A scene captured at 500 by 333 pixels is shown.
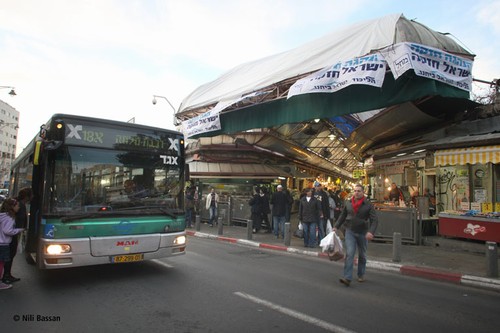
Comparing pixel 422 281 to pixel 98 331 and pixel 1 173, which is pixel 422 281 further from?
pixel 1 173

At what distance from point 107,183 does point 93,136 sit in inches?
35.5

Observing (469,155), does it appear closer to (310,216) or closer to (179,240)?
(310,216)

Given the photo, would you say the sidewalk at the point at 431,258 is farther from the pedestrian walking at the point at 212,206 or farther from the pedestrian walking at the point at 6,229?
the pedestrian walking at the point at 6,229

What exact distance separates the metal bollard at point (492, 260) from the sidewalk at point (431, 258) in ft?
0.45

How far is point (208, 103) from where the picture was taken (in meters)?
16.1

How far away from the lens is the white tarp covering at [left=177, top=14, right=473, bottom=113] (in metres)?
9.59

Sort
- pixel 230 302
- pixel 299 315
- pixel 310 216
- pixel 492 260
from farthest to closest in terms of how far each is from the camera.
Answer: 1. pixel 310 216
2. pixel 492 260
3. pixel 230 302
4. pixel 299 315

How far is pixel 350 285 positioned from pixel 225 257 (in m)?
3.82

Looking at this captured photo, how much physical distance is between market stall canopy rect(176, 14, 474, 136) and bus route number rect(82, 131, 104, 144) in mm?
7028

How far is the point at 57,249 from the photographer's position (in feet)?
18.5


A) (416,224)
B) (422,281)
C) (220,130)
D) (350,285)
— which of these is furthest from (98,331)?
(220,130)

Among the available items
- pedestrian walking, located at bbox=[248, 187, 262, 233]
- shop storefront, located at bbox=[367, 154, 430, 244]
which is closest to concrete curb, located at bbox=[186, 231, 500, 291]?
shop storefront, located at bbox=[367, 154, 430, 244]

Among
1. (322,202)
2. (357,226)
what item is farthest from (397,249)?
(322,202)

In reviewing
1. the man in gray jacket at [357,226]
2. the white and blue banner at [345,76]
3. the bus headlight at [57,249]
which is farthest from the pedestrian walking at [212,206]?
the bus headlight at [57,249]
